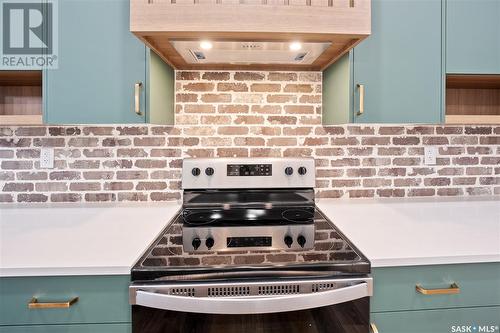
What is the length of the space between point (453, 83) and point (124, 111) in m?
1.74

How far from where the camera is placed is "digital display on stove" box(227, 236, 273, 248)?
1.15 metres

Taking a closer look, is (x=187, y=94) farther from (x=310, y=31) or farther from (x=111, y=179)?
(x=310, y=31)

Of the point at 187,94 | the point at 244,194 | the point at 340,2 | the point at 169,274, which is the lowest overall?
the point at 169,274

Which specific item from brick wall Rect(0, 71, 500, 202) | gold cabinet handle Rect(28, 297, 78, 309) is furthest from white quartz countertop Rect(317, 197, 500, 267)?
gold cabinet handle Rect(28, 297, 78, 309)

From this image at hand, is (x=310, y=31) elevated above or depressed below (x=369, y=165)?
above

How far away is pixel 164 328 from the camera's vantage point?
37.8 inches

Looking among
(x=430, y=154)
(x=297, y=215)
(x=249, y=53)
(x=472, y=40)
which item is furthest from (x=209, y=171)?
(x=472, y=40)

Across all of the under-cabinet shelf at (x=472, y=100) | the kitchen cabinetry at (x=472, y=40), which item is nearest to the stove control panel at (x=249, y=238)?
the kitchen cabinetry at (x=472, y=40)

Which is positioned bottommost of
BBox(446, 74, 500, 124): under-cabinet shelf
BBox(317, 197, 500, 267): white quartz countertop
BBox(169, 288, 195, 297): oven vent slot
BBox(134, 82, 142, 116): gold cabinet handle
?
BBox(169, 288, 195, 297): oven vent slot

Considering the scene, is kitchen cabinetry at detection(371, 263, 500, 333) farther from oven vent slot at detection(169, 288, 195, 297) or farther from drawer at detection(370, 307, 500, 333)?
oven vent slot at detection(169, 288, 195, 297)

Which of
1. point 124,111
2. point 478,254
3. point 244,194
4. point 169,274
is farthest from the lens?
point 244,194

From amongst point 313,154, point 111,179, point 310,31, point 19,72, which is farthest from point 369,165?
point 19,72

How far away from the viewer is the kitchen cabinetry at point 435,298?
1047 mm

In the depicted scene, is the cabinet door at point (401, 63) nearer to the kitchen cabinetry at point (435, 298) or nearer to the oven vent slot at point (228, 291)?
the kitchen cabinetry at point (435, 298)
